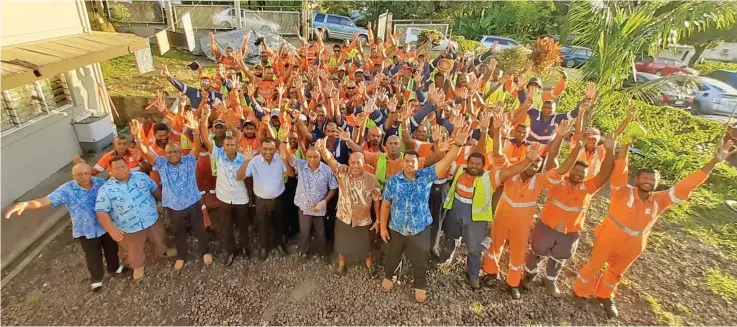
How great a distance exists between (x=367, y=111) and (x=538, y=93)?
3.23 metres

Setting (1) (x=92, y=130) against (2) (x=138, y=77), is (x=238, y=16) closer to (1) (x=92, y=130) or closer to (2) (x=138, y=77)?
(2) (x=138, y=77)

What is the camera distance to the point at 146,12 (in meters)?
16.8

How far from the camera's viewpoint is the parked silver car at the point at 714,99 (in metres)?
11.6

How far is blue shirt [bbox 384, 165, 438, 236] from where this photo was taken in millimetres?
3758

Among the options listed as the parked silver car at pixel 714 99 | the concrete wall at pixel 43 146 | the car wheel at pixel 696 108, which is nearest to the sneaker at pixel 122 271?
the concrete wall at pixel 43 146

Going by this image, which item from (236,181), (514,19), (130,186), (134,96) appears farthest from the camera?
(514,19)

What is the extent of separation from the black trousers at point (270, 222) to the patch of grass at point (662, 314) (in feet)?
14.0

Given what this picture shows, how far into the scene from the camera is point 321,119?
5.16 m

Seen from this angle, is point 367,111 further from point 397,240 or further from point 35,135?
point 35,135

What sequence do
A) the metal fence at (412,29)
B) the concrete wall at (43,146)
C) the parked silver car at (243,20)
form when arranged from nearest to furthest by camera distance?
the concrete wall at (43,146) < the parked silver car at (243,20) < the metal fence at (412,29)

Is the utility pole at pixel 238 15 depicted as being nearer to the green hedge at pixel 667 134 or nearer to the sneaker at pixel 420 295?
the green hedge at pixel 667 134

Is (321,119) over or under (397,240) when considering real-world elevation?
over

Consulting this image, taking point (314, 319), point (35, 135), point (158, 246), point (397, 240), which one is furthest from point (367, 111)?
point (35, 135)

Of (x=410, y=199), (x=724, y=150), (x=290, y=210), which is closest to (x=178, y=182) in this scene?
(x=290, y=210)
